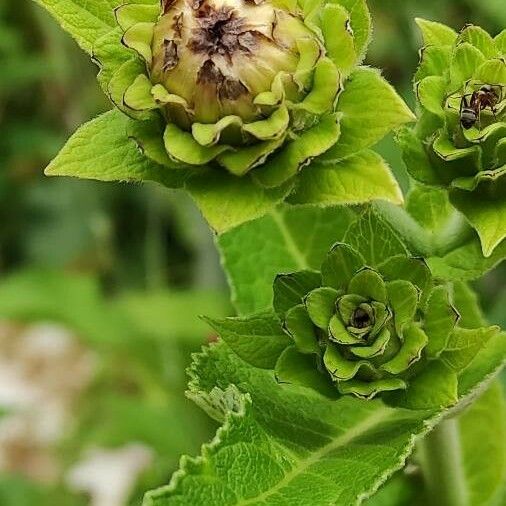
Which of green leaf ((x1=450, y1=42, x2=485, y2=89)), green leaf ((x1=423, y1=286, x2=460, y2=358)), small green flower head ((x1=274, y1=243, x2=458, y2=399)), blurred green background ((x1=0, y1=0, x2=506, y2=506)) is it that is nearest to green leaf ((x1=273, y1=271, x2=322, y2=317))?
small green flower head ((x1=274, y1=243, x2=458, y2=399))

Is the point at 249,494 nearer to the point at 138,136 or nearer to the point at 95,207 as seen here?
the point at 138,136

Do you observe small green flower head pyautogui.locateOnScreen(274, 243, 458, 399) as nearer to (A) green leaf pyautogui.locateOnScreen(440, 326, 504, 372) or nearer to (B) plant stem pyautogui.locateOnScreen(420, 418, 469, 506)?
(A) green leaf pyautogui.locateOnScreen(440, 326, 504, 372)

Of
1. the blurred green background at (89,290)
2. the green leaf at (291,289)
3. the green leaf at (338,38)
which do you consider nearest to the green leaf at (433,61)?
the green leaf at (338,38)

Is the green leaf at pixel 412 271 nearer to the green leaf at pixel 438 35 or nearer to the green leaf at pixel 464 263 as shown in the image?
the green leaf at pixel 464 263

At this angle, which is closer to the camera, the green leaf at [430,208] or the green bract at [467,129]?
the green bract at [467,129]

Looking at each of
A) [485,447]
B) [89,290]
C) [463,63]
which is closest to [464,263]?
[463,63]

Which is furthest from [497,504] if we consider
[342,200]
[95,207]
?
[95,207]
